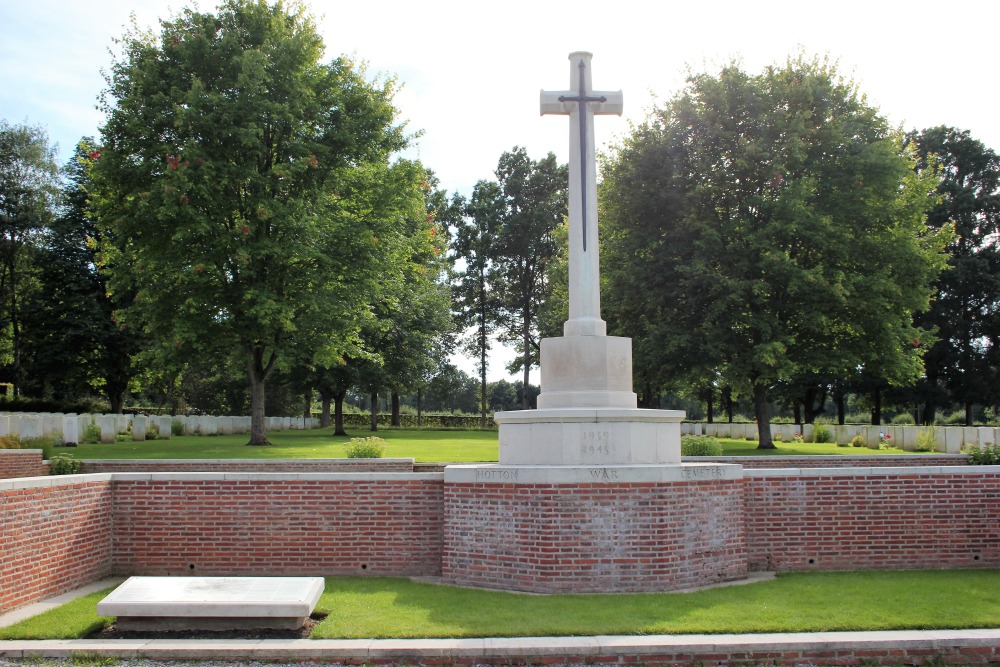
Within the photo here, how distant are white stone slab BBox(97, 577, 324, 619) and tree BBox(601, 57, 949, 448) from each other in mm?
16470

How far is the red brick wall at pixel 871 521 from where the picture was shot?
10.1 metres

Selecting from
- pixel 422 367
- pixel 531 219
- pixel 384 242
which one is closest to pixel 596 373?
pixel 384 242

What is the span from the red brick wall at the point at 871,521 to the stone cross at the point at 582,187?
3090 millimetres

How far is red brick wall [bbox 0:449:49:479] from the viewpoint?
13.4m

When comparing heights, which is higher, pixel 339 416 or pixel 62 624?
pixel 339 416

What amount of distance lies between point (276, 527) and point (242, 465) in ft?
15.3

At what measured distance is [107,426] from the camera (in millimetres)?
23156

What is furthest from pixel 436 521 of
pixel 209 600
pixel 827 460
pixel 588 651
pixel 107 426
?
pixel 107 426

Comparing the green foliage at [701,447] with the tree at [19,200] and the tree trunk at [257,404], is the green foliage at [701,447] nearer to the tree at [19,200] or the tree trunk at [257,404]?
the tree trunk at [257,404]

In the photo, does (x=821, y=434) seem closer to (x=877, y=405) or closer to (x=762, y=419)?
(x=762, y=419)

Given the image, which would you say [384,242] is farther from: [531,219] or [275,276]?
[531,219]

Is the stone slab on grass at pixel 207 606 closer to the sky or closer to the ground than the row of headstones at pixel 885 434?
closer to the ground

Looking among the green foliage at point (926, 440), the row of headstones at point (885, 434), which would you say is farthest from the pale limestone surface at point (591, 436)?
the green foliage at point (926, 440)

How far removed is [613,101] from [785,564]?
6.81 metres
